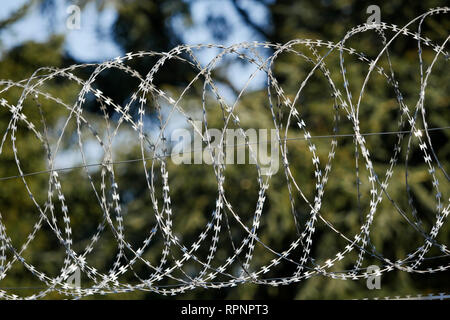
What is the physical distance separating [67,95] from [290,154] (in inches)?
157

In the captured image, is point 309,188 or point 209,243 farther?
point 209,243

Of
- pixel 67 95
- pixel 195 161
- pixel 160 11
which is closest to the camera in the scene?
pixel 195 161

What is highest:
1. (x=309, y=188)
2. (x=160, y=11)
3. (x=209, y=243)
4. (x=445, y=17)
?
(x=160, y=11)

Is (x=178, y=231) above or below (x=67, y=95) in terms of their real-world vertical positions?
below

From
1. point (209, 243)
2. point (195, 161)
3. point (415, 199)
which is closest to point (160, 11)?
point (195, 161)

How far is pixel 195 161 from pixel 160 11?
4.03 m

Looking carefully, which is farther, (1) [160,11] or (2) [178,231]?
(1) [160,11]

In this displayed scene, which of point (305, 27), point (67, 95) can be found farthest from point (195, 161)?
point (305, 27)

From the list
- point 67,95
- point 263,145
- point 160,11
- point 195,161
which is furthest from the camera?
point 160,11

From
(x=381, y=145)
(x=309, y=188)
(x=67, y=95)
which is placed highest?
(x=67, y=95)

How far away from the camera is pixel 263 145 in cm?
959

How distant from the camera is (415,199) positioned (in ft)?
32.6

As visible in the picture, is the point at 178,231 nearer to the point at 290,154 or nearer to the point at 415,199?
the point at 290,154

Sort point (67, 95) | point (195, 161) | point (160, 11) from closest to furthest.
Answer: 1. point (195, 161)
2. point (67, 95)
3. point (160, 11)
